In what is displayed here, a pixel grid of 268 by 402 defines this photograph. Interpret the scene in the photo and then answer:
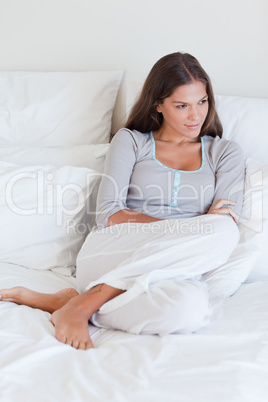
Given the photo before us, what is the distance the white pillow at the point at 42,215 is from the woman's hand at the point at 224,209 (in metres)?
0.42

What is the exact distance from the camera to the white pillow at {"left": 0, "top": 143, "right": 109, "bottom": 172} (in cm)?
179

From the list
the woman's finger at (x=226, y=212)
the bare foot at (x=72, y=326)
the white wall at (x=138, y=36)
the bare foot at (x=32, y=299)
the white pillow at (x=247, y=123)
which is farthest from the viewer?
the white wall at (x=138, y=36)

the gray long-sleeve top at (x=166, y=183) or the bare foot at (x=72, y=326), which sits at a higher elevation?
the gray long-sleeve top at (x=166, y=183)

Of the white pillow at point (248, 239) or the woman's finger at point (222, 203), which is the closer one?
the white pillow at point (248, 239)

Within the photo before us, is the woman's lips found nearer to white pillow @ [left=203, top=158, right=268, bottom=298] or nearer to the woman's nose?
the woman's nose

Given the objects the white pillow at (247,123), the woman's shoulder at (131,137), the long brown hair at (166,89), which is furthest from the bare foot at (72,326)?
the white pillow at (247,123)

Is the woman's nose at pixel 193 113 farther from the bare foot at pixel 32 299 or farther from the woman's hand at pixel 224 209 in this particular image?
the bare foot at pixel 32 299

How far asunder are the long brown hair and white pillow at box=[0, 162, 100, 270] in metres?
0.28

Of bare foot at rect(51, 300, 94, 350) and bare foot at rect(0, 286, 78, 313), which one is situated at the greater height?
Answer: bare foot at rect(51, 300, 94, 350)

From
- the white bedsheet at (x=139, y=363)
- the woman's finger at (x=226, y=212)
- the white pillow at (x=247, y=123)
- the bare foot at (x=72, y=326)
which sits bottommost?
the bare foot at (x=72, y=326)

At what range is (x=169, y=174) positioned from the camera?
1616mm

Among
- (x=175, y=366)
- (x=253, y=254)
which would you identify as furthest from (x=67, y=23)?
(x=175, y=366)

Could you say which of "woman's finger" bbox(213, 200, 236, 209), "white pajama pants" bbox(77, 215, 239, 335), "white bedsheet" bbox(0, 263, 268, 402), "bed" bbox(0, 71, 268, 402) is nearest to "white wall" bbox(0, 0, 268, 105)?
"bed" bbox(0, 71, 268, 402)

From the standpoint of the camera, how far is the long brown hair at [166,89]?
161 centimetres
